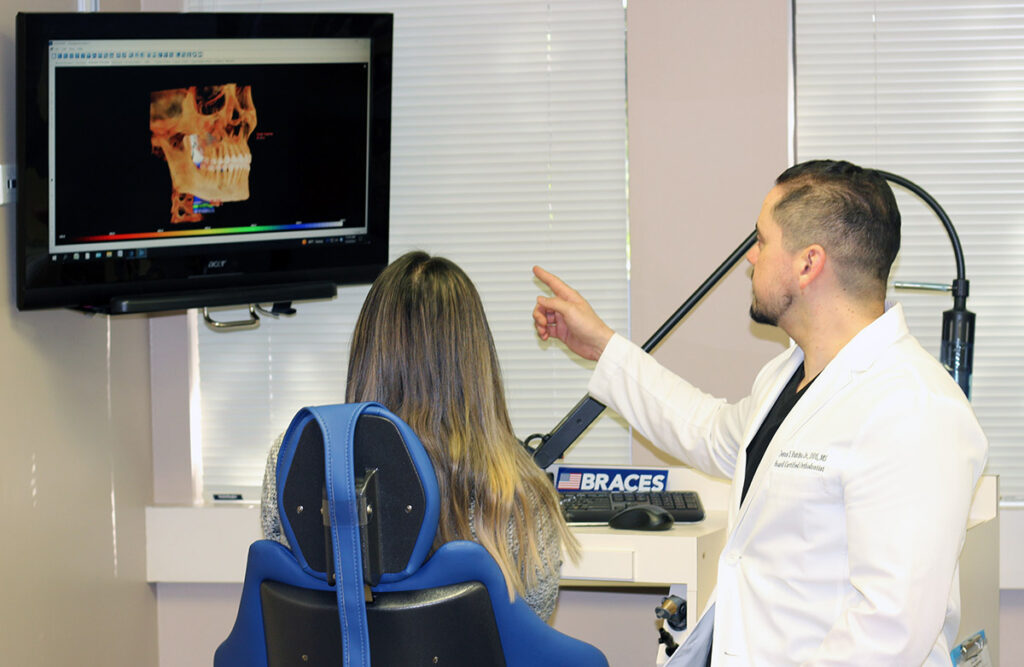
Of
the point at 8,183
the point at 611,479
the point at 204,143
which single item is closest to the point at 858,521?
the point at 611,479

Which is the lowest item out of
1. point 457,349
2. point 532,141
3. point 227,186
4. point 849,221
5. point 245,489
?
point 245,489

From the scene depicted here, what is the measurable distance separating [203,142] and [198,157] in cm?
4

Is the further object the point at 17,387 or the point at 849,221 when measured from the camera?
the point at 17,387

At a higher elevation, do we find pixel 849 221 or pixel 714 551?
pixel 849 221

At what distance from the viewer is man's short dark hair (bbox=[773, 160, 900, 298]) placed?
163 cm

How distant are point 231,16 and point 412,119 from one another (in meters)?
0.67

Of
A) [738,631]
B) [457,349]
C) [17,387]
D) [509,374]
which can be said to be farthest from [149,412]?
[738,631]

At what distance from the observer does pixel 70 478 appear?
8.47 ft

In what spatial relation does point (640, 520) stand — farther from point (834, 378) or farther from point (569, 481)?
point (834, 378)

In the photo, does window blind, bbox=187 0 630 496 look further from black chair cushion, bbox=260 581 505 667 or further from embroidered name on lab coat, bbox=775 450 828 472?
black chair cushion, bbox=260 581 505 667

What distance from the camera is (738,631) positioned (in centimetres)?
164

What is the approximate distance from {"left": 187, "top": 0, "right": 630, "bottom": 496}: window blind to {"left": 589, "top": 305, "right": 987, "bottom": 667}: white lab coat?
4.00 ft

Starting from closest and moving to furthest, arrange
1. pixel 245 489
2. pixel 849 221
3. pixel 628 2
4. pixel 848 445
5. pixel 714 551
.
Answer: pixel 848 445 < pixel 849 221 < pixel 714 551 < pixel 628 2 < pixel 245 489

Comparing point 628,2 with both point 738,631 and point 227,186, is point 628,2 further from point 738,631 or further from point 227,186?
point 738,631
